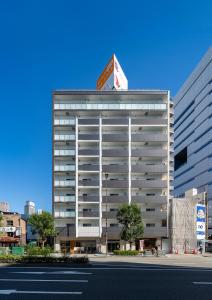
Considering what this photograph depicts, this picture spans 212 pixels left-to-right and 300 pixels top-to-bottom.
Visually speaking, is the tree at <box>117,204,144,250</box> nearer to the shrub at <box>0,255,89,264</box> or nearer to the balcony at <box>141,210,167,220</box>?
the balcony at <box>141,210,167,220</box>

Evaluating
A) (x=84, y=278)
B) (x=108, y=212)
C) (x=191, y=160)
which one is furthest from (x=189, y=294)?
(x=191, y=160)

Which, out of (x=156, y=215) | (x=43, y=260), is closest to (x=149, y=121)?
(x=156, y=215)

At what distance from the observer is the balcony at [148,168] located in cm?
8756

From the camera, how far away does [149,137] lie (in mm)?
89625

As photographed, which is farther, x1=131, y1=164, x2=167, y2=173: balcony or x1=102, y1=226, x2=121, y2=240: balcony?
x1=131, y1=164, x2=167, y2=173: balcony

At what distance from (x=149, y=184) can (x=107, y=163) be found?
31.8 ft

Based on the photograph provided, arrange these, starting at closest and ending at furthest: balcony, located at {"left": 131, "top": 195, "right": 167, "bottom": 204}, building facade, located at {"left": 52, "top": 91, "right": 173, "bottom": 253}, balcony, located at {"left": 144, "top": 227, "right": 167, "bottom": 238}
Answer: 1. balcony, located at {"left": 144, "top": 227, "right": 167, "bottom": 238}
2. balcony, located at {"left": 131, "top": 195, "right": 167, "bottom": 204}
3. building facade, located at {"left": 52, "top": 91, "right": 173, "bottom": 253}

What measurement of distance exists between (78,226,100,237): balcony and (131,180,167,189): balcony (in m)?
11.2

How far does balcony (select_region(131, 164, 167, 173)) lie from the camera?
87.6 meters

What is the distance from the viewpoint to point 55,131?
9144cm

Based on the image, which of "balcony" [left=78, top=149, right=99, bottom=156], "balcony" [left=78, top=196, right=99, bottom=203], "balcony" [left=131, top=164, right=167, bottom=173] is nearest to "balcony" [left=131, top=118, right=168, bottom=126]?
"balcony" [left=131, top=164, right=167, bottom=173]

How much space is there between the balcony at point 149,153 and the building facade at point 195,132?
33932 millimetres

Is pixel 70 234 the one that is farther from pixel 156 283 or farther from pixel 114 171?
pixel 156 283

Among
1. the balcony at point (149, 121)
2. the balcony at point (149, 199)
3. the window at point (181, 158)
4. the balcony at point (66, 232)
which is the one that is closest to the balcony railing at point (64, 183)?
the balcony at point (66, 232)
